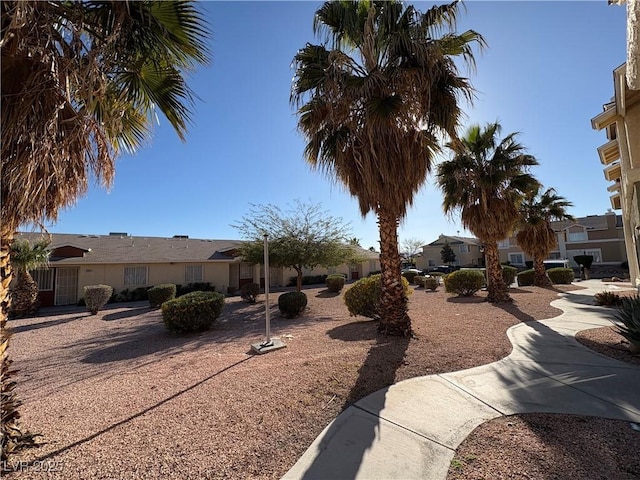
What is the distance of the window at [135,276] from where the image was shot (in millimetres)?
20047

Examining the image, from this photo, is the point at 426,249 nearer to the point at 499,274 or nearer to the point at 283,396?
the point at 499,274

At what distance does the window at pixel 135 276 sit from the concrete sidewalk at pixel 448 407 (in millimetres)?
21104

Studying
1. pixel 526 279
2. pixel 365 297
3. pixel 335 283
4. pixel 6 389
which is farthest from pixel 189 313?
pixel 526 279

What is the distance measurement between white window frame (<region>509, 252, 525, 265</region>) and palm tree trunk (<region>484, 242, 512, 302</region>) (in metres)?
35.7

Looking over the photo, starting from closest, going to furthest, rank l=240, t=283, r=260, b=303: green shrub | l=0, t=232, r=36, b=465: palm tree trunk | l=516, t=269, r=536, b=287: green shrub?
1. l=0, t=232, r=36, b=465: palm tree trunk
2. l=240, t=283, r=260, b=303: green shrub
3. l=516, t=269, r=536, b=287: green shrub

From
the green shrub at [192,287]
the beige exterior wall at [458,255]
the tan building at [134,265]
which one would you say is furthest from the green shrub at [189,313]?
the beige exterior wall at [458,255]

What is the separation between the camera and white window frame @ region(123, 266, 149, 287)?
20.1 metres

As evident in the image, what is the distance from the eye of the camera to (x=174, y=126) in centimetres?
495

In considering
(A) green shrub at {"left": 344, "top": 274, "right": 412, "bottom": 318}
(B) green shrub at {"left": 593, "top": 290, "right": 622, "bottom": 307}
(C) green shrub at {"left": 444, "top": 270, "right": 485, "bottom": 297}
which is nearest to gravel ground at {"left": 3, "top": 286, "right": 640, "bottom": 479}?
(A) green shrub at {"left": 344, "top": 274, "right": 412, "bottom": 318}

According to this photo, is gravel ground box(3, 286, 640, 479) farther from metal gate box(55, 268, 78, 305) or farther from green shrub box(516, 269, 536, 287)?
green shrub box(516, 269, 536, 287)

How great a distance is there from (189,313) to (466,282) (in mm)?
14289

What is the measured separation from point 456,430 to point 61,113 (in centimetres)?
A: 593

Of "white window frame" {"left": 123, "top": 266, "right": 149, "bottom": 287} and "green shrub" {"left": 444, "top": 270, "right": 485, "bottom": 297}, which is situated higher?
"white window frame" {"left": 123, "top": 266, "right": 149, "bottom": 287}

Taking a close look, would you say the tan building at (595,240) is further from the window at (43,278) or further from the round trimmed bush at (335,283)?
the window at (43,278)
